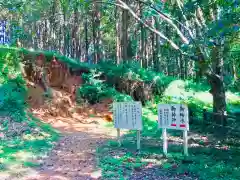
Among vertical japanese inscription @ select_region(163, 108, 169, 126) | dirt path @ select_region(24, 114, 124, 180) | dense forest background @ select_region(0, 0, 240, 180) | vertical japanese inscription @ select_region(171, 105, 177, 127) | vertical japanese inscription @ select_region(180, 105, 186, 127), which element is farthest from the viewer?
vertical japanese inscription @ select_region(163, 108, 169, 126)

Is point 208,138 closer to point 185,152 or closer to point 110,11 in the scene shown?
point 185,152

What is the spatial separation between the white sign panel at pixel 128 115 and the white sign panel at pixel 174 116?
966mm

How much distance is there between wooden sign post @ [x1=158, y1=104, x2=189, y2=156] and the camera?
8891 mm

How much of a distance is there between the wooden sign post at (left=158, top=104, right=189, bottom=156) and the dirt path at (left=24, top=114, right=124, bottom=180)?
2259mm

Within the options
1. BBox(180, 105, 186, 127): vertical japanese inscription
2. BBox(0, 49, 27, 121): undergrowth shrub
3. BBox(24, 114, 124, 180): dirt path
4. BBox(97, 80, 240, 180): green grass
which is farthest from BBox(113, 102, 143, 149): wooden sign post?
BBox(0, 49, 27, 121): undergrowth shrub

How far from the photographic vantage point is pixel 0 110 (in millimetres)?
13906

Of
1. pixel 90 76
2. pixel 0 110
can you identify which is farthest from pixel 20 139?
pixel 90 76

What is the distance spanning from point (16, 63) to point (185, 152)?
12001mm

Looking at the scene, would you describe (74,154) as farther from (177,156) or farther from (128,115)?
(177,156)

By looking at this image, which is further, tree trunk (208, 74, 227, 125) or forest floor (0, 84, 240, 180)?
tree trunk (208, 74, 227, 125)

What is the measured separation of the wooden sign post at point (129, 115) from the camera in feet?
33.9

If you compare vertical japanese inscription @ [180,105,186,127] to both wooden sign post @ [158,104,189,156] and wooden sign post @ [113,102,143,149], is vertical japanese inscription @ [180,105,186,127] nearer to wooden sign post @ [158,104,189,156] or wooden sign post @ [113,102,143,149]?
wooden sign post @ [158,104,189,156]

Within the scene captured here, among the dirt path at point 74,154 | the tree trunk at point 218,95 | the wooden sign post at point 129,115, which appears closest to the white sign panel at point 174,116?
the wooden sign post at point 129,115

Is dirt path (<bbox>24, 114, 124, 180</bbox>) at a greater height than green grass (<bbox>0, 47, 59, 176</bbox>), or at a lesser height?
lesser
